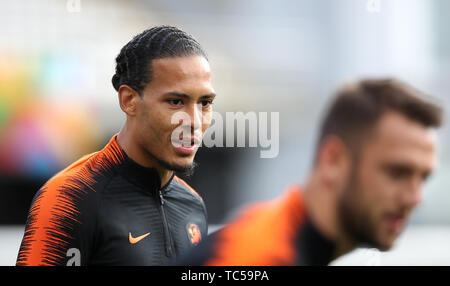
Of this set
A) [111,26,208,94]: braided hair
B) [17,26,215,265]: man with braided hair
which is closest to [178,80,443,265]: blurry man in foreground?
[17,26,215,265]: man with braided hair

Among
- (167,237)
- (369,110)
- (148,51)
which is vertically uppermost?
(148,51)

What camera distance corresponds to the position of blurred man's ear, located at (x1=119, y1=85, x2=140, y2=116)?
6.64 feet

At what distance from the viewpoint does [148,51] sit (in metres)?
2.00

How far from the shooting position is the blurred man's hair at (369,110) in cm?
130

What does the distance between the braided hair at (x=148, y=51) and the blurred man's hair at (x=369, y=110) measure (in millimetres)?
811

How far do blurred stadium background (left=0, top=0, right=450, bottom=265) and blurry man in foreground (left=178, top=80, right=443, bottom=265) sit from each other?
76.0 inches

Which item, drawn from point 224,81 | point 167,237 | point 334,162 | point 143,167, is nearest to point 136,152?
point 143,167

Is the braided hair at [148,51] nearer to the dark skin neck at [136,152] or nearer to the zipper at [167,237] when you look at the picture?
the dark skin neck at [136,152]

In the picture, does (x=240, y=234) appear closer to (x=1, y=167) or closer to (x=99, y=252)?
(x=99, y=252)

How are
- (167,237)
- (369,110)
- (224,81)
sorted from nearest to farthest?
1. (369,110)
2. (167,237)
3. (224,81)

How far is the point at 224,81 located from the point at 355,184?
281cm

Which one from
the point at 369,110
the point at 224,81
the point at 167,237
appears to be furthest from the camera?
the point at 224,81

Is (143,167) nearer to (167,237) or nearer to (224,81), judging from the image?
(167,237)
